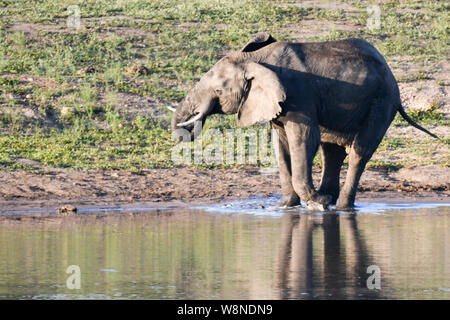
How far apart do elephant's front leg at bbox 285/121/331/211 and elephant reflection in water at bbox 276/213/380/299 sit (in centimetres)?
34

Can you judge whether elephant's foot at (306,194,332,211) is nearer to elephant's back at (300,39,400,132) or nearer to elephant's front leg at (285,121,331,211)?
elephant's front leg at (285,121,331,211)

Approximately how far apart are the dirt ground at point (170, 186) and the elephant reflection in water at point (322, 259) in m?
2.04

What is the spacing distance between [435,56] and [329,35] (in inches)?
93.3

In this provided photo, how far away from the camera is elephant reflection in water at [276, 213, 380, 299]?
8789mm

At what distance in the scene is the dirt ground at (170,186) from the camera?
47.8 ft

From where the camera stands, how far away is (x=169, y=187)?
15.1 m

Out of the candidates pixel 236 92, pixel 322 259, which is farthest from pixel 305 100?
pixel 322 259

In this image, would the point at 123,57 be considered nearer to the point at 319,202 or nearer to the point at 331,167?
the point at 331,167

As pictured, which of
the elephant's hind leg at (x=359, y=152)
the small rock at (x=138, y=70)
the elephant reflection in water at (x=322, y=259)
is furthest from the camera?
the small rock at (x=138, y=70)

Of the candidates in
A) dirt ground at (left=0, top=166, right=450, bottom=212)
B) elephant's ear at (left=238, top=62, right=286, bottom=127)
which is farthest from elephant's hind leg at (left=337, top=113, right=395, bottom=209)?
elephant's ear at (left=238, top=62, right=286, bottom=127)

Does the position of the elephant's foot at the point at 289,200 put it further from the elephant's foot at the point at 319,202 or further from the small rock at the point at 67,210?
the small rock at the point at 67,210

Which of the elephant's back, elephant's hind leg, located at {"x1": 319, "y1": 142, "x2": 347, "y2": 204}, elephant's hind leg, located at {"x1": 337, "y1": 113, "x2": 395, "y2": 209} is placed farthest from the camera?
elephant's hind leg, located at {"x1": 319, "y1": 142, "x2": 347, "y2": 204}

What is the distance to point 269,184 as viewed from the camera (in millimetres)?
15578

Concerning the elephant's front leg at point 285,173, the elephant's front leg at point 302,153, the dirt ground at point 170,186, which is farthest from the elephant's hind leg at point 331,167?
the elephant's front leg at point 302,153
